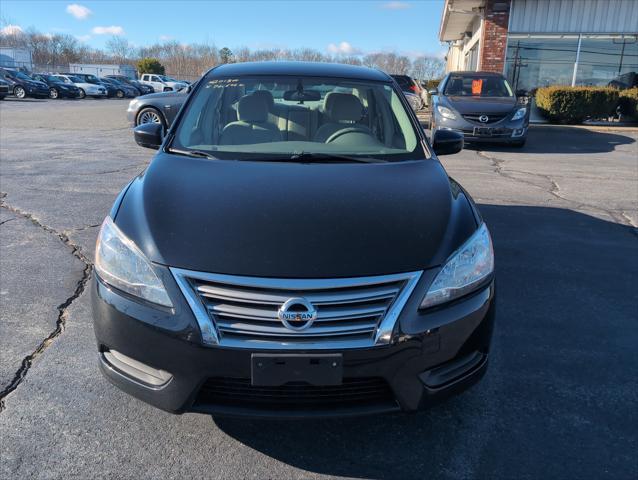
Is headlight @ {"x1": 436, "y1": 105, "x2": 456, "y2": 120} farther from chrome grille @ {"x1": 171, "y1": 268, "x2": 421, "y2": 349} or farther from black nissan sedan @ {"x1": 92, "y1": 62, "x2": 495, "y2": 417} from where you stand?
chrome grille @ {"x1": 171, "y1": 268, "x2": 421, "y2": 349}

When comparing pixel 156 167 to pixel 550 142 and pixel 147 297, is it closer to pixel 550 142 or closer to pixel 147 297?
pixel 147 297

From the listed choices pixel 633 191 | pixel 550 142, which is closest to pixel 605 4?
pixel 550 142

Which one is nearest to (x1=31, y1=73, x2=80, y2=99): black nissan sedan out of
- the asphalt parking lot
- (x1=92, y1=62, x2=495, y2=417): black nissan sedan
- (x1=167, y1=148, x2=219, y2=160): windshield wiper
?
the asphalt parking lot

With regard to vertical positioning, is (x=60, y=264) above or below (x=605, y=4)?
below

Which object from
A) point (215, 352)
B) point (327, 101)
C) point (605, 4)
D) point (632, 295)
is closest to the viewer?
point (215, 352)

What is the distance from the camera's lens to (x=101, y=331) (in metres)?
2.35

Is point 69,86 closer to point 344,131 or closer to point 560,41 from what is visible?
point 560,41

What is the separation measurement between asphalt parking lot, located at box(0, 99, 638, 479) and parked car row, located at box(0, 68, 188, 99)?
105ft

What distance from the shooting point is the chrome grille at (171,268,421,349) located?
2092 mm

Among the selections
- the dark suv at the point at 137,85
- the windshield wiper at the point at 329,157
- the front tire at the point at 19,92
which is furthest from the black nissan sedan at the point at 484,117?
the dark suv at the point at 137,85

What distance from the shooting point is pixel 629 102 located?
53.3ft

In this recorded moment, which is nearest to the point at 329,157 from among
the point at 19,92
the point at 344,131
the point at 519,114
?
the point at 344,131

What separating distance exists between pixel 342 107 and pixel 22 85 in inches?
1390

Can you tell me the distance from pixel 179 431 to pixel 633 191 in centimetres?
768
